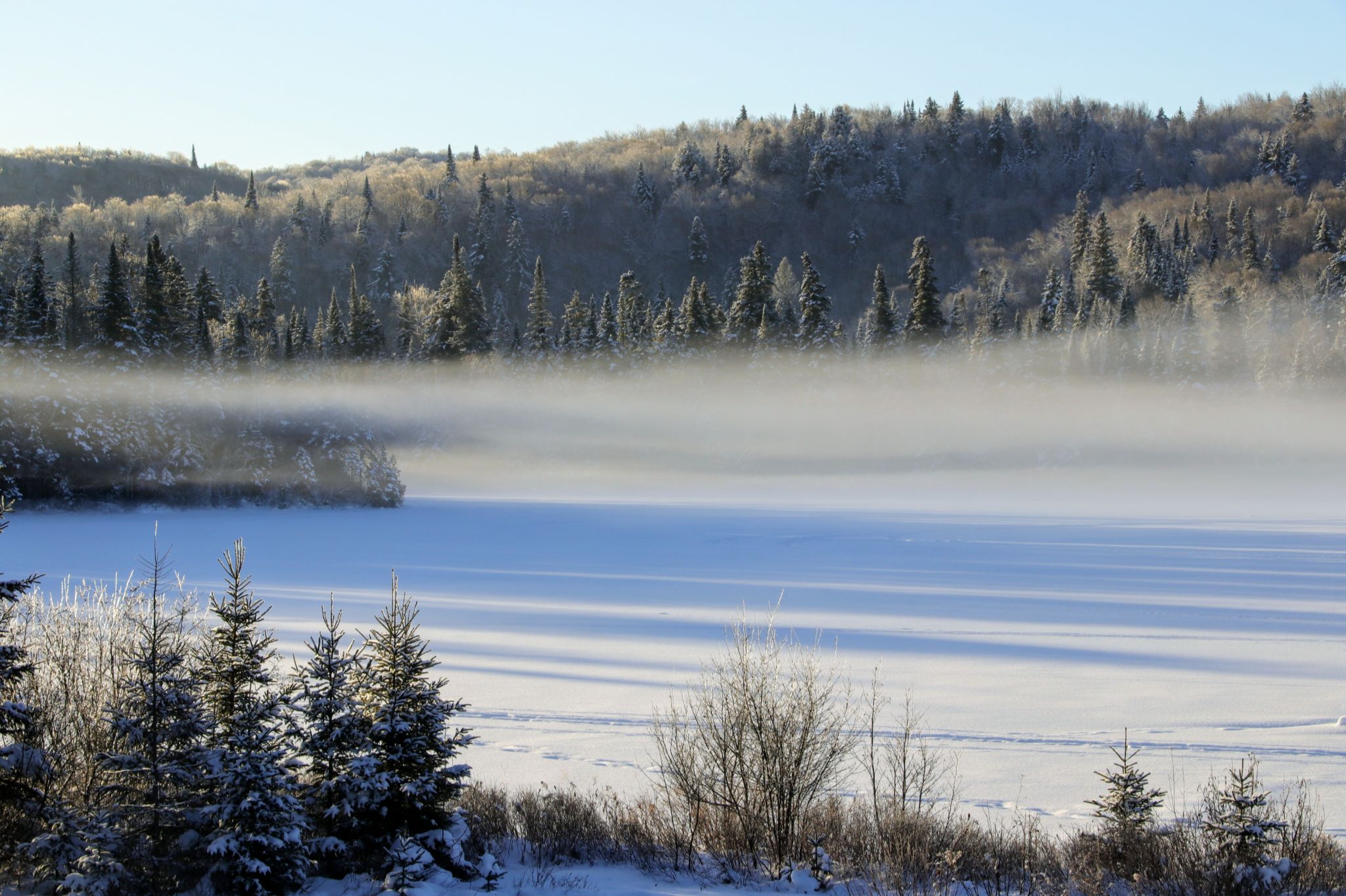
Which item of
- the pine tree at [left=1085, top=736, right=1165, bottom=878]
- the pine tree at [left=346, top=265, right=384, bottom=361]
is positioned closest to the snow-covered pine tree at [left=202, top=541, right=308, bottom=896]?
the pine tree at [left=1085, top=736, right=1165, bottom=878]

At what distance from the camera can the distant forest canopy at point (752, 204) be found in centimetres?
11194

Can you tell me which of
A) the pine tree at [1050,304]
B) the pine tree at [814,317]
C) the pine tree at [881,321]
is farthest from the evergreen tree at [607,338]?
the pine tree at [1050,304]

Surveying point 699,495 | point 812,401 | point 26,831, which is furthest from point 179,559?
point 812,401

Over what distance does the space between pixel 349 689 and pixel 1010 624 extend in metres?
17.9

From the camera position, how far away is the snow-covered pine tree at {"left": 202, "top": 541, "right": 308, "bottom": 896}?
23.7 feet

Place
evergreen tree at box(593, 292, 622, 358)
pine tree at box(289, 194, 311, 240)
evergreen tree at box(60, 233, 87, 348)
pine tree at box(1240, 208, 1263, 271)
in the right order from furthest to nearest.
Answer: pine tree at box(289, 194, 311, 240) < pine tree at box(1240, 208, 1263, 271) < evergreen tree at box(593, 292, 622, 358) < evergreen tree at box(60, 233, 87, 348)

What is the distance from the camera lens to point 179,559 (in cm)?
3083

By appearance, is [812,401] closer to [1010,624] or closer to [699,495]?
[699,495]

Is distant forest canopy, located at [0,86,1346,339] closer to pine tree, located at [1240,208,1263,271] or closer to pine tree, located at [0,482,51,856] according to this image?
pine tree, located at [1240,208,1263,271]

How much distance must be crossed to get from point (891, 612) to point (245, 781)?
1878 centimetres

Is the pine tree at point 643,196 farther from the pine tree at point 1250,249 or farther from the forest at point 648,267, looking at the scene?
the pine tree at point 1250,249

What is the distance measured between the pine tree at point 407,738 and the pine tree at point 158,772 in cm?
142

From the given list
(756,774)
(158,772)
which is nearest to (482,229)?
(756,774)

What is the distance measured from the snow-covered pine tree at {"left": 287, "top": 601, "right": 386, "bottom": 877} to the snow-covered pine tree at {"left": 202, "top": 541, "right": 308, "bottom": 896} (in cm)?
25
